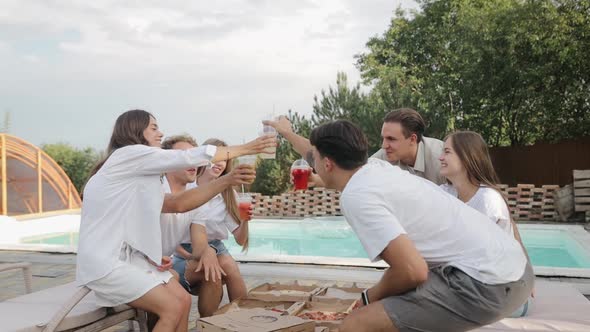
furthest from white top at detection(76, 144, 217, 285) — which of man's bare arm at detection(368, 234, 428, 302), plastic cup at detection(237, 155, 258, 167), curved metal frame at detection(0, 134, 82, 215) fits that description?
curved metal frame at detection(0, 134, 82, 215)

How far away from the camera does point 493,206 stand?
316 centimetres

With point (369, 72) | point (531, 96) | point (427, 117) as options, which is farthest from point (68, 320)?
point (369, 72)

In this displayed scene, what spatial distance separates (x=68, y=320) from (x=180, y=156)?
1.03m

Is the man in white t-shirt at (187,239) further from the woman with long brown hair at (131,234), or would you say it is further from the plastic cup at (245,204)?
the woman with long brown hair at (131,234)

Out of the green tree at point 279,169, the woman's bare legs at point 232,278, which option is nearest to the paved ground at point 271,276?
the woman's bare legs at point 232,278

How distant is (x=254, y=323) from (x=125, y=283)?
722 millimetres

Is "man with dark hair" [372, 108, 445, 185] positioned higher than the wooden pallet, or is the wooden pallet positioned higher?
"man with dark hair" [372, 108, 445, 185]

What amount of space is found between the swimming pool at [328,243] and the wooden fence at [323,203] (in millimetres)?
797

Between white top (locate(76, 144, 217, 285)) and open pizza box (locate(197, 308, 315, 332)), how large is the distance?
1.76 feet

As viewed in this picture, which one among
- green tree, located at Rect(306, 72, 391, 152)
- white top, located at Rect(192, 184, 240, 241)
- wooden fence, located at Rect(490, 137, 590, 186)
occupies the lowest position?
wooden fence, located at Rect(490, 137, 590, 186)

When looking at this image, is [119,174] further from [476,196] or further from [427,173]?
[427,173]

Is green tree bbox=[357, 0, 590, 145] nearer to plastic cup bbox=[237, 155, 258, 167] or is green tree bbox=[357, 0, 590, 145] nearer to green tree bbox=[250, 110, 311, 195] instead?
green tree bbox=[250, 110, 311, 195]

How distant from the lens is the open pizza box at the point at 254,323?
253 centimetres

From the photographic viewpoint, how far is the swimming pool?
22.5 ft
